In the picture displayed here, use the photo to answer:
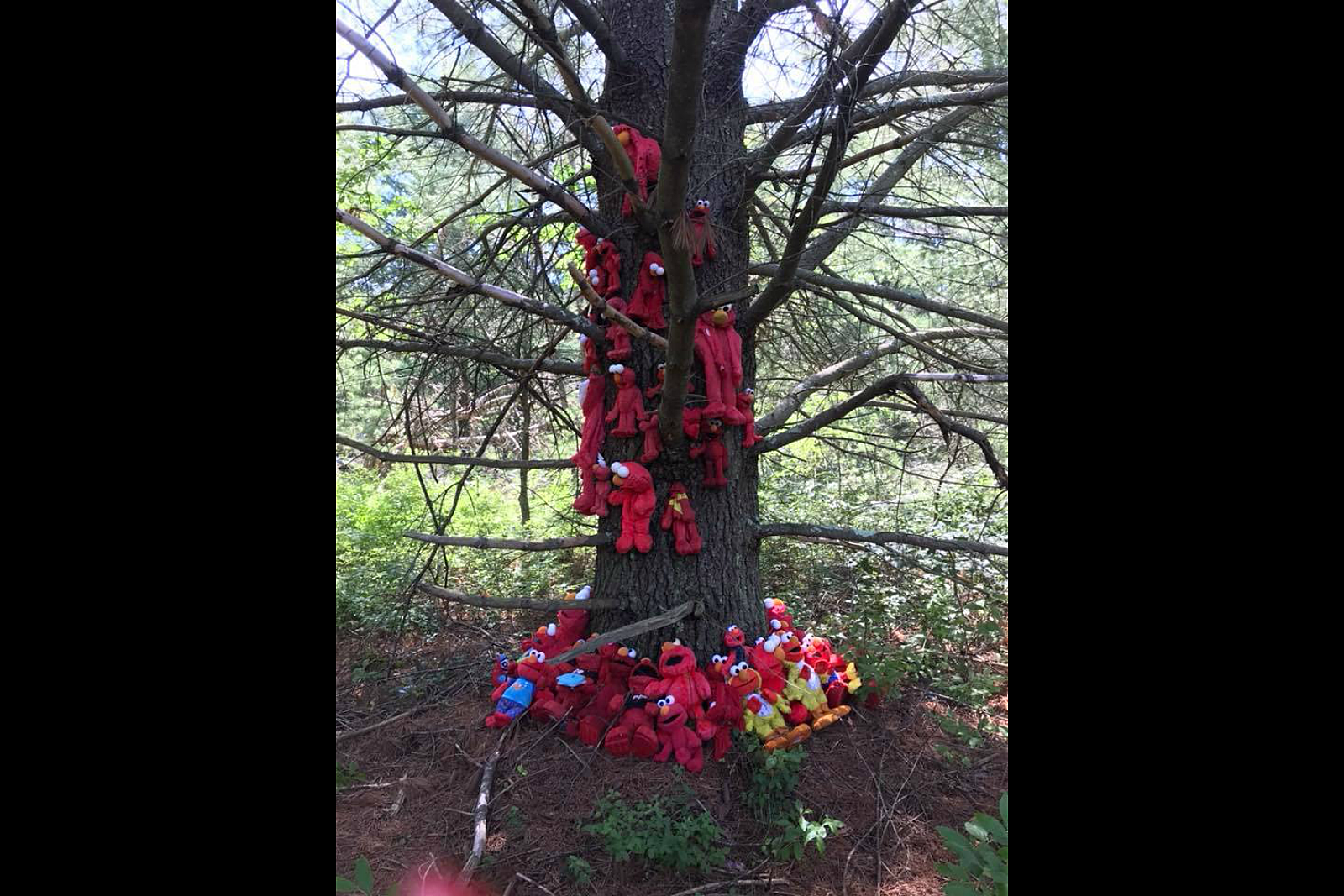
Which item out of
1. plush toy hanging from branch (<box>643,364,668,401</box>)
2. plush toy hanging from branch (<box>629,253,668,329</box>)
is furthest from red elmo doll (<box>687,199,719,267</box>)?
plush toy hanging from branch (<box>643,364,668,401</box>)

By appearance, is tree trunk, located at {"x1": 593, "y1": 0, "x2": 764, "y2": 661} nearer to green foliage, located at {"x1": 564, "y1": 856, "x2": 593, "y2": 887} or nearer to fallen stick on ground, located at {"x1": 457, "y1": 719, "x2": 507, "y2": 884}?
fallen stick on ground, located at {"x1": 457, "y1": 719, "x2": 507, "y2": 884}

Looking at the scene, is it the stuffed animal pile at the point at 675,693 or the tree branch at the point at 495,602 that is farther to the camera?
the stuffed animal pile at the point at 675,693

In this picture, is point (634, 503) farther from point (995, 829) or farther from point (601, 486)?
point (995, 829)

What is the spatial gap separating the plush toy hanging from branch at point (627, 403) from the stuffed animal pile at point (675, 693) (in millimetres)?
829

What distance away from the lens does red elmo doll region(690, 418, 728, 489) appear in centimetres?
300

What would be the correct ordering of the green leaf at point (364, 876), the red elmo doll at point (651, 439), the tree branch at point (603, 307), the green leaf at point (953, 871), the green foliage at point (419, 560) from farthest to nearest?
the green foliage at point (419, 560)
the red elmo doll at point (651, 439)
the tree branch at point (603, 307)
the green leaf at point (953, 871)
the green leaf at point (364, 876)

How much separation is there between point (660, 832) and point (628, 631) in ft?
2.38

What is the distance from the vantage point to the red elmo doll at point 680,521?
3.04 m

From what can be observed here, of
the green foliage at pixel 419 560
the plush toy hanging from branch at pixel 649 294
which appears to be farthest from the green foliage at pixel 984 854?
the green foliage at pixel 419 560

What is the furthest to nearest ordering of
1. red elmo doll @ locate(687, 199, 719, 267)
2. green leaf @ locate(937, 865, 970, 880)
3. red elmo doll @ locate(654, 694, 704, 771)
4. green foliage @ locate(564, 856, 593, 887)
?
red elmo doll @ locate(654, 694, 704, 771)
green foliage @ locate(564, 856, 593, 887)
red elmo doll @ locate(687, 199, 719, 267)
green leaf @ locate(937, 865, 970, 880)

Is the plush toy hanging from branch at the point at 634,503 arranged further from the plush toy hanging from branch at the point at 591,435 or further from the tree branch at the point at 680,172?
the tree branch at the point at 680,172

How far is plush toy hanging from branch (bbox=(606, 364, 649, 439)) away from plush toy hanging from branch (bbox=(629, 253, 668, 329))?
24cm
